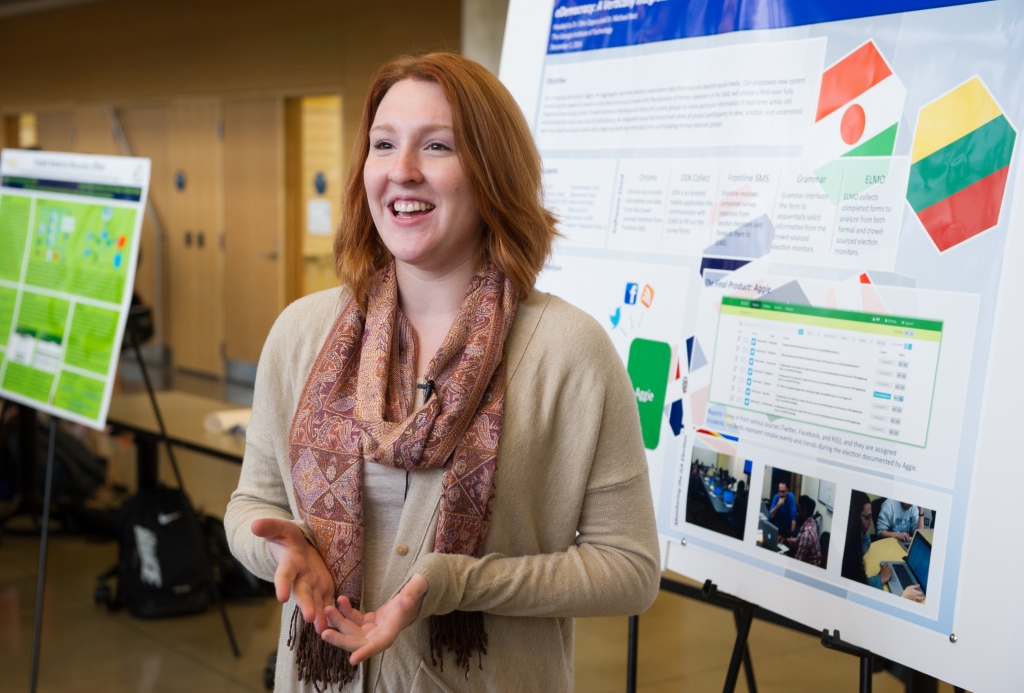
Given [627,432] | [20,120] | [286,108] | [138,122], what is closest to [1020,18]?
[627,432]

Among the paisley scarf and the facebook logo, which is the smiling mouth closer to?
the paisley scarf

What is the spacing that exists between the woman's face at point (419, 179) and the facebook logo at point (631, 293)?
1.77 feet

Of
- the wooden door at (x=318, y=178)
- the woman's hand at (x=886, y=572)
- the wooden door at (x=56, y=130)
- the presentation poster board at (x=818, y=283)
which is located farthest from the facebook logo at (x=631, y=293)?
the wooden door at (x=56, y=130)

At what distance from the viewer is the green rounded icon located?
166 cm

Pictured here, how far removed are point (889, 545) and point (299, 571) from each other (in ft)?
2.84

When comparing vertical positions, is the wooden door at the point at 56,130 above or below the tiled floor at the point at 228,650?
above

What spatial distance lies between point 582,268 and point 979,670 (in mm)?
1005

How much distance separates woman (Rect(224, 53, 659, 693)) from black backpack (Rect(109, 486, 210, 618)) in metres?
2.32

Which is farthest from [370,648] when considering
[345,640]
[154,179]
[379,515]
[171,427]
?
[154,179]

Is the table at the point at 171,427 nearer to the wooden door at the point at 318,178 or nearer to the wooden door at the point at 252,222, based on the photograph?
the wooden door at the point at 252,222

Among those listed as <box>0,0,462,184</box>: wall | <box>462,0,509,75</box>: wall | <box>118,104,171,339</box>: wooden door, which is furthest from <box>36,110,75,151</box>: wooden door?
<box>462,0,509,75</box>: wall

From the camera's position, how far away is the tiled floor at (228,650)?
3.02 m

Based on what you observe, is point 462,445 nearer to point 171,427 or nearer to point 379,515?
point 379,515

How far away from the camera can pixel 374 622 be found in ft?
3.60
